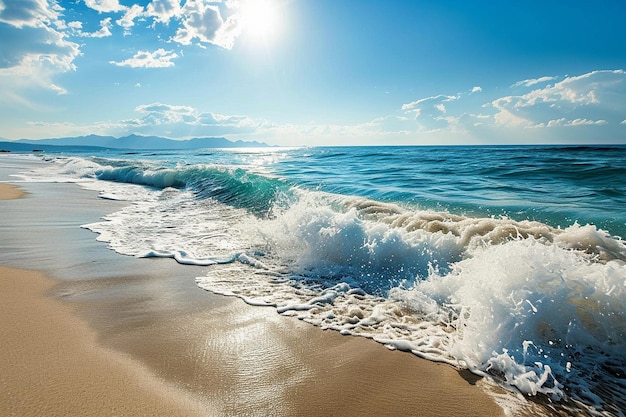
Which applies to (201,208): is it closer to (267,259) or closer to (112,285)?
(267,259)

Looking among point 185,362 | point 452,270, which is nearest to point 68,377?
point 185,362

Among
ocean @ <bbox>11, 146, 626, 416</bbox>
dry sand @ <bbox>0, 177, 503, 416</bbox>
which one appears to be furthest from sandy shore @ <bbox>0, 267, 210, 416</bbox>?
ocean @ <bbox>11, 146, 626, 416</bbox>

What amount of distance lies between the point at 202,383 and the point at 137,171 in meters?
22.4

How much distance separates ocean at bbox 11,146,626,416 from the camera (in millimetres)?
2951

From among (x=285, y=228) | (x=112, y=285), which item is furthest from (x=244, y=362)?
(x=285, y=228)

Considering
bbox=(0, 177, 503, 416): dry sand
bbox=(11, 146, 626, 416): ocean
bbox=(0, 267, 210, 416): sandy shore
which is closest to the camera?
bbox=(0, 267, 210, 416): sandy shore

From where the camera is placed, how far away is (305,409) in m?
2.32

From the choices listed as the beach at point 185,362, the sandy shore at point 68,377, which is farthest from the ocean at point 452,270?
the sandy shore at point 68,377

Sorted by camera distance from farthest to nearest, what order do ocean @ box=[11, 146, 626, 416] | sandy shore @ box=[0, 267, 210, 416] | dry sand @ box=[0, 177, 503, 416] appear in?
1. ocean @ box=[11, 146, 626, 416]
2. dry sand @ box=[0, 177, 503, 416]
3. sandy shore @ box=[0, 267, 210, 416]

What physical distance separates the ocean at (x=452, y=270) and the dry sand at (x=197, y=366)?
37 cm

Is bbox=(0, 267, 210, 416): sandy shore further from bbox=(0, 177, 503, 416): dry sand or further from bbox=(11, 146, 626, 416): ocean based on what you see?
bbox=(11, 146, 626, 416): ocean

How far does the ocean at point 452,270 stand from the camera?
295 cm

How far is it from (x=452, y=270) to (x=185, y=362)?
12.7ft

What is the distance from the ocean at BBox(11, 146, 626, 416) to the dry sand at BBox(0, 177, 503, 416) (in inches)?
14.5
